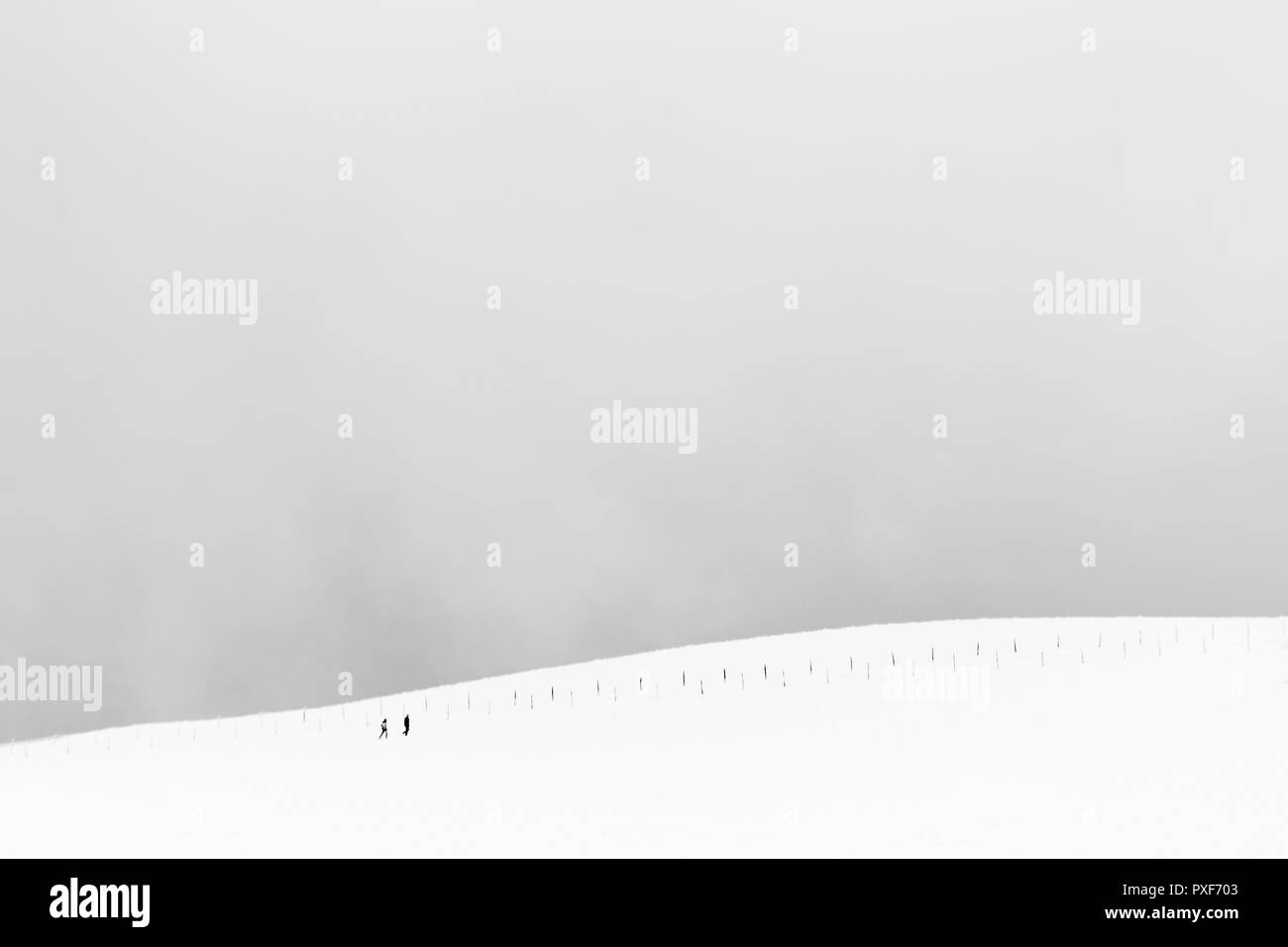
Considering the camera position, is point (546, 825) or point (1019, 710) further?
point (1019, 710)

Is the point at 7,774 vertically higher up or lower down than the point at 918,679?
lower down

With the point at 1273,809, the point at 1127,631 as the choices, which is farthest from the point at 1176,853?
the point at 1127,631

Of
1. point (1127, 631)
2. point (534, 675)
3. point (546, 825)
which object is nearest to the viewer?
point (546, 825)

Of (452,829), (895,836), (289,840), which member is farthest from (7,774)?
(895,836)

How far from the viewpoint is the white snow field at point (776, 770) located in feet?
71.8

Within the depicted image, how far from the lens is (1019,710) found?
30.4 metres

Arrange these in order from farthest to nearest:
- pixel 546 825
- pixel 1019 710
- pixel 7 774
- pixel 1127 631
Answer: pixel 1127 631, pixel 7 774, pixel 1019 710, pixel 546 825

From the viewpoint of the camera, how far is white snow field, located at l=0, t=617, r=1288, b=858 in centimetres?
2188

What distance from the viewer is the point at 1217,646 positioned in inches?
1439

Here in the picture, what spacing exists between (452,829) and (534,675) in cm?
2918

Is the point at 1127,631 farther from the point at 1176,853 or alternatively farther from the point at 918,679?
the point at 1176,853

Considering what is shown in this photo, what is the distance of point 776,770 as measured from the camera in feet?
91.4
